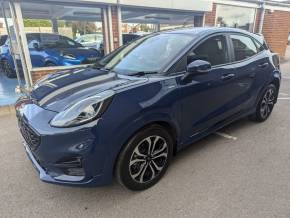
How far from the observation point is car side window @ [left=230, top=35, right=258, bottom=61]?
3.41 m

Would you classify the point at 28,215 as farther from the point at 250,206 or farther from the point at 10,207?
the point at 250,206

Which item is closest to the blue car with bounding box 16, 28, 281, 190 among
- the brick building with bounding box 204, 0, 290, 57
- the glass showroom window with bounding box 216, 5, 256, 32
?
the brick building with bounding box 204, 0, 290, 57

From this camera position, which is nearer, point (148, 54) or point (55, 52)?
point (148, 54)

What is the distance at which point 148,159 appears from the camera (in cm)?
247

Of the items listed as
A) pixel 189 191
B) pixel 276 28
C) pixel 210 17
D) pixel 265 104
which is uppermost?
pixel 210 17

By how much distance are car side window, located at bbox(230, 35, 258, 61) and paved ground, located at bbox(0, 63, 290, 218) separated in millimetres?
1295

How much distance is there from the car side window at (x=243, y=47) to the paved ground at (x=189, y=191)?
4.25 ft

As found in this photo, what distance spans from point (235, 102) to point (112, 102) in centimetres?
206

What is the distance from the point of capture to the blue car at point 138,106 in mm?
2025

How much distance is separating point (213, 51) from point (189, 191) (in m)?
1.75

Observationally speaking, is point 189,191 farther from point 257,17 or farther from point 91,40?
point 257,17

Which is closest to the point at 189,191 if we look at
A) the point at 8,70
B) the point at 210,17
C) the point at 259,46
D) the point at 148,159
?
the point at 148,159

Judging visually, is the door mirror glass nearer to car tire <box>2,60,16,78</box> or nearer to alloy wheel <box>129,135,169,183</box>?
car tire <box>2,60,16,78</box>

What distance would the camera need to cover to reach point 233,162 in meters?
2.98
